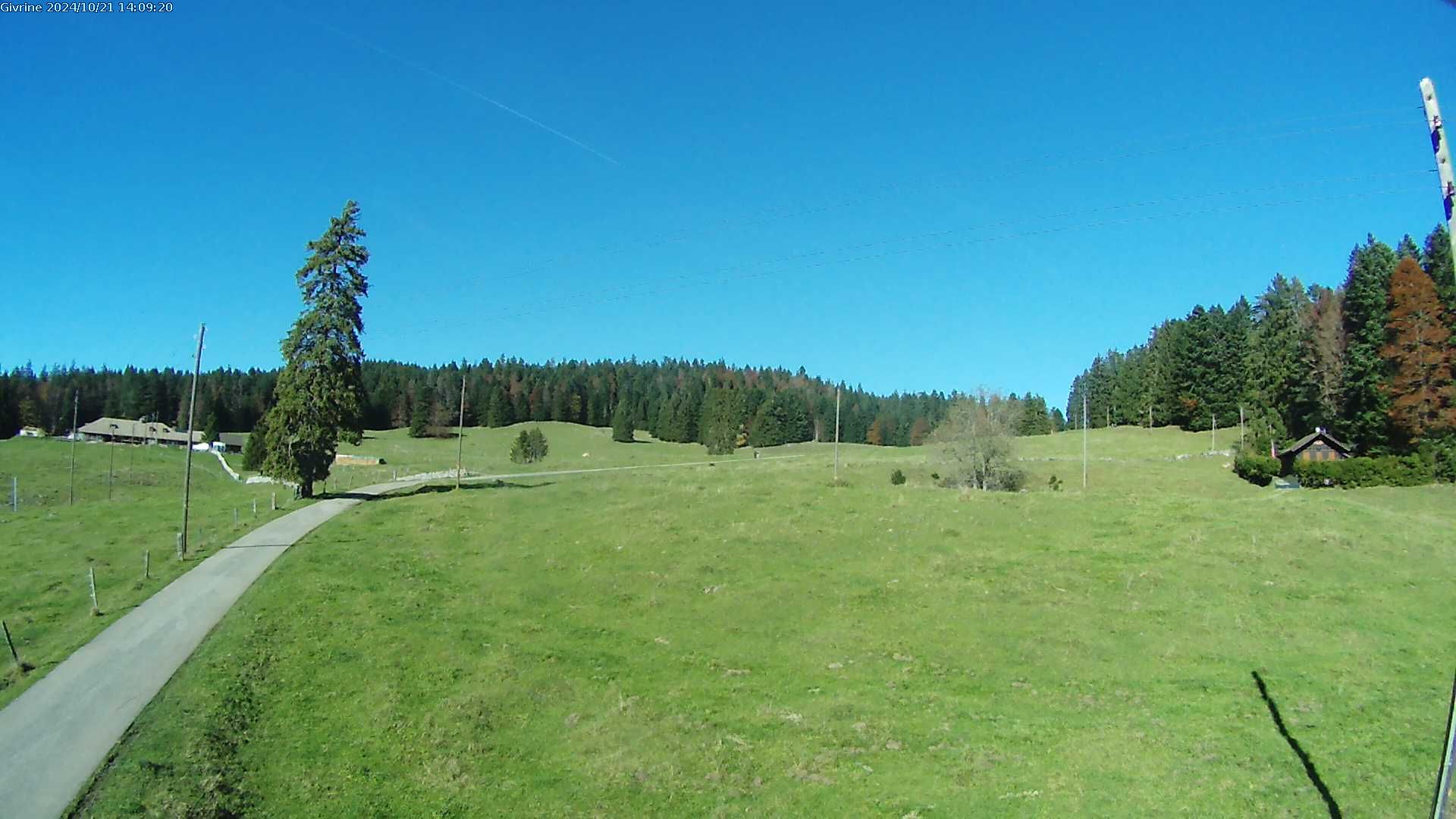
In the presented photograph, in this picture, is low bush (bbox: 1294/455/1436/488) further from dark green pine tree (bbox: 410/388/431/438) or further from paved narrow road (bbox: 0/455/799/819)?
dark green pine tree (bbox: 410/388/431/438)

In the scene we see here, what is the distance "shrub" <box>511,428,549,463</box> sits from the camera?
10900 cm

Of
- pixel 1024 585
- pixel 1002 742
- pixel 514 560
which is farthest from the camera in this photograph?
pixel 514 560

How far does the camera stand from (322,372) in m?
53.1

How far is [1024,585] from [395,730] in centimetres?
2172

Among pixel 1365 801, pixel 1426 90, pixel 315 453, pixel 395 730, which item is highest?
pixel 1426 90

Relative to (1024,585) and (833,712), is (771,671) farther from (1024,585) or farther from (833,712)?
(1024,585)

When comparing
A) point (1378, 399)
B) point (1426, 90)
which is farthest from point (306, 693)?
point (1378, 399)

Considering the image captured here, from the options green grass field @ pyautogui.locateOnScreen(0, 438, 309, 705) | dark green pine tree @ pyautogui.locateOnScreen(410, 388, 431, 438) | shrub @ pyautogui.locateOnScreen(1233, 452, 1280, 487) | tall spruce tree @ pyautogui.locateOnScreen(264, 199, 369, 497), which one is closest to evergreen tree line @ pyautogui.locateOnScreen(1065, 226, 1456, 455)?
shrub @ pyautogui.locateOnScreen(1233, 452, 1280, 487)

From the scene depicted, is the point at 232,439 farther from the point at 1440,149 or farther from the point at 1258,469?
the point at 1440,149

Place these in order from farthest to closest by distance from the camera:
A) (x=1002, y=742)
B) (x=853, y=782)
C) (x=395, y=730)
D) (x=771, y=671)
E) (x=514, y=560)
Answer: (x=514, y=560), (x=771, y=671), (x=395, y=730), (x=1002, y=742), (x=853, y=782)

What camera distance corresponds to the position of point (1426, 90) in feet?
25.2

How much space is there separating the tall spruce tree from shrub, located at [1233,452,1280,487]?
72.1 m

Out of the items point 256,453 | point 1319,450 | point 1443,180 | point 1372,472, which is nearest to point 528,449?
point 256,453

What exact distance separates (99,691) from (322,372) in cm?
3717
